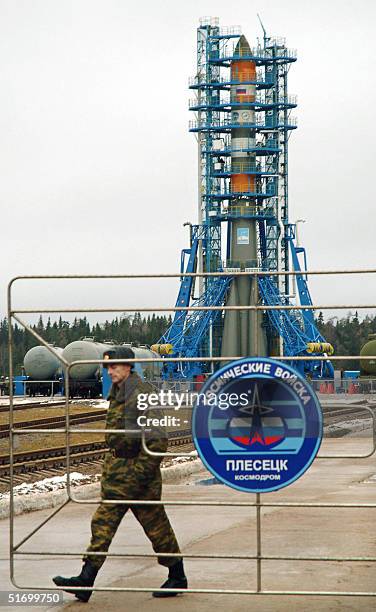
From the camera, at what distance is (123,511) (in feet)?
32.1

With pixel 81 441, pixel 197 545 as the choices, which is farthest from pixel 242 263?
pixel 197 545

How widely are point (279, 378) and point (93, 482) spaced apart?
31.5 ft

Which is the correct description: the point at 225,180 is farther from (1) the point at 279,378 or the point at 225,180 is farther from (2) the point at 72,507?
(1) the point at 279,378

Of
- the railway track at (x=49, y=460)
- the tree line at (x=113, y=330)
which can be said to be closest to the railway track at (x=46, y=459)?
the railway track at (x=49, y=460)

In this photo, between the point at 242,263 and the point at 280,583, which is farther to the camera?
the point at 242,263

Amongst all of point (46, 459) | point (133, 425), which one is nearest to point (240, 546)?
point (133, 425)

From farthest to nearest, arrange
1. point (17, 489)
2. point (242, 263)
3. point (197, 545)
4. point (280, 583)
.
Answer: point (242, 263) < point (17, 489) < point (197, 545) < point (280, 583)

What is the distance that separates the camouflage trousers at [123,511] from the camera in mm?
9688

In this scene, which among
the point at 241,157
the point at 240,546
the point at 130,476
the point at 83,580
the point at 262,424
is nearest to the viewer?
the point at 262,424

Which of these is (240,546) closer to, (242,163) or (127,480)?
(127,480)

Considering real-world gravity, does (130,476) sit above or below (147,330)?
below

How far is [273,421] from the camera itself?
9.27m

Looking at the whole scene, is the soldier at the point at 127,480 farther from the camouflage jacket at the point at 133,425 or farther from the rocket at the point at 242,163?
the rocket at the point at 242,163

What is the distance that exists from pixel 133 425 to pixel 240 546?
11.0 ft
